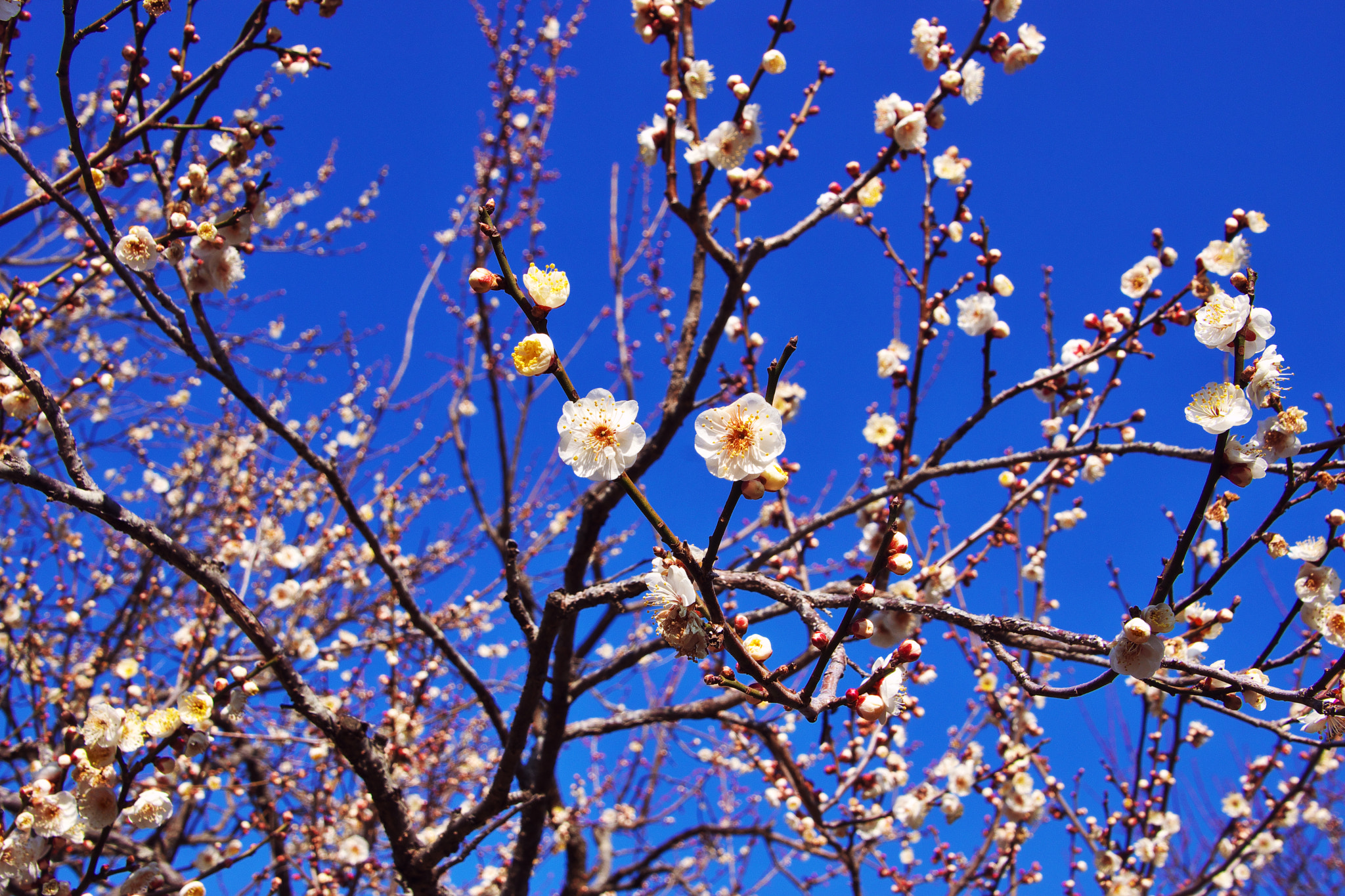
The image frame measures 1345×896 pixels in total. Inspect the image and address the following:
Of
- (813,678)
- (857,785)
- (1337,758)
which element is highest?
(1337,758)

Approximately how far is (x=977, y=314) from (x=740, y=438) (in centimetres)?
194

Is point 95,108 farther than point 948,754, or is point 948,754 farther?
point 95,108

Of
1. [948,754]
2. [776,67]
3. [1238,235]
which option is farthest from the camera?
[948,754]

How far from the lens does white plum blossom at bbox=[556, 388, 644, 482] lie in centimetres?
142

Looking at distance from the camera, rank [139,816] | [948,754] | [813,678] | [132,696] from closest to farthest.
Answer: [813,678] < [139,816] < [132,696] < [948,754]

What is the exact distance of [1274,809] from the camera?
3.15 m

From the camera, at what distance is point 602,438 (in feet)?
4.81

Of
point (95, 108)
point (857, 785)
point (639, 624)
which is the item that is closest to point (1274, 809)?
point (857, 785)

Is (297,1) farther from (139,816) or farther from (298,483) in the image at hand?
(298,483)

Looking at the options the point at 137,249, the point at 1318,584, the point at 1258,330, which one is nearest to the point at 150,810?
the point at 137,249

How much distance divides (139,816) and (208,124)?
7.37 feet

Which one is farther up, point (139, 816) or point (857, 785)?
point (857, 785)

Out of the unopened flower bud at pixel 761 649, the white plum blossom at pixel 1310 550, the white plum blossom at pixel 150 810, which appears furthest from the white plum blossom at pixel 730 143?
the white plum blossom at pixel 150 810

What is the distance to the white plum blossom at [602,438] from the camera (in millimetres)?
1423
